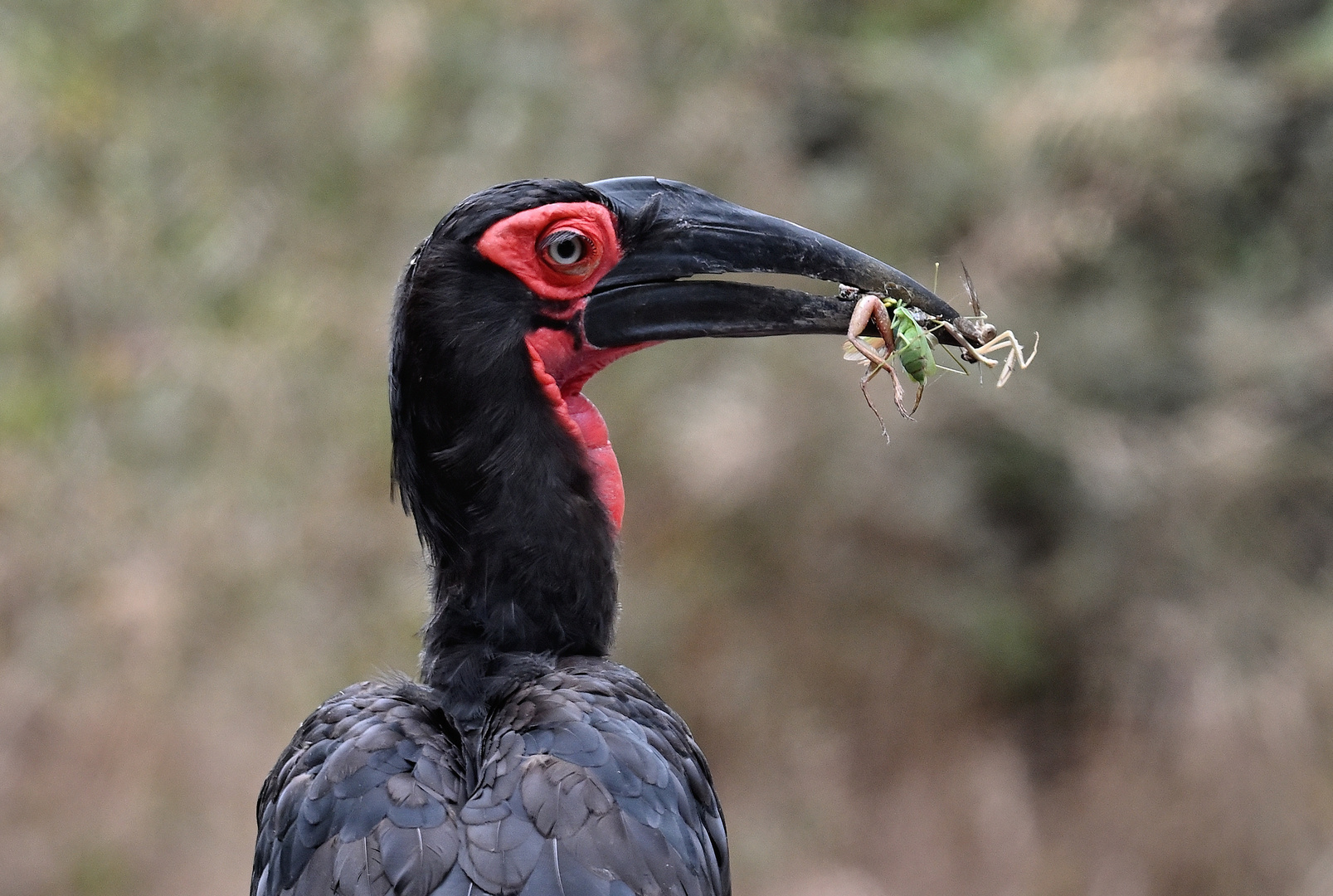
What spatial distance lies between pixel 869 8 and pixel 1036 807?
184 inches

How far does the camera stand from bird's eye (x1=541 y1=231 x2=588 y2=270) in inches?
103

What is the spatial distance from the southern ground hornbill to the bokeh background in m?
2.59

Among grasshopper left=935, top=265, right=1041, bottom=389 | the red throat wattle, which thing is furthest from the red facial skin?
grasshopper left=935, top=265, right=1041, bottom=389

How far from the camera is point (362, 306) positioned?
605 cm

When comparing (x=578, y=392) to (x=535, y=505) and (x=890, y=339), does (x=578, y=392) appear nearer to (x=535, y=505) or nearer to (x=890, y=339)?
(x=535, y=505)

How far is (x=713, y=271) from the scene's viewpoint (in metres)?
2.69

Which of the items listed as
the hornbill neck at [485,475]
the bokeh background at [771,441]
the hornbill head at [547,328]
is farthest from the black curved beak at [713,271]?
the bokeh background at [771,441]

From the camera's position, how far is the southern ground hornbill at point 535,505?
7.43ft

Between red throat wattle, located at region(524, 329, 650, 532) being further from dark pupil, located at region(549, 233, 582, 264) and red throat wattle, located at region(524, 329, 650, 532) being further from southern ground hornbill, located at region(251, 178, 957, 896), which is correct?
dark pupil, located at region(549, 233, 582, 264)

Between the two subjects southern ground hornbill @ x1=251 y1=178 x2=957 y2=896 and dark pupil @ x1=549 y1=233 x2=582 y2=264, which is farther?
dark pupil @ x1=549 y1=233 x2=582 y2=264

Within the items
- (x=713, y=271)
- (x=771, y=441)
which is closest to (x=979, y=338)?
(x=713, y=271)

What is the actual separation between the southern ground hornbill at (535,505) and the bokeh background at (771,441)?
2.59m

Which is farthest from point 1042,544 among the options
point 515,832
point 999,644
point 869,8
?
point 515,832

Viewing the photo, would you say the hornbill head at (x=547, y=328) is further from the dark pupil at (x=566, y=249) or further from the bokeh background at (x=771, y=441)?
the bokeh background at (x=771, y=441)
